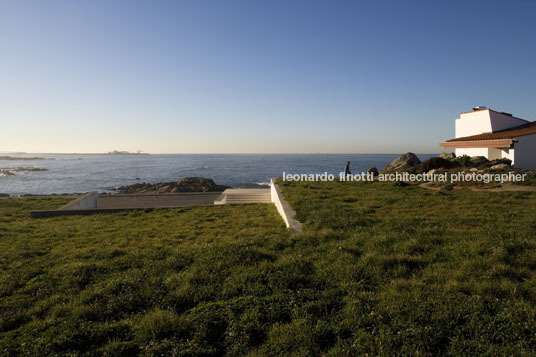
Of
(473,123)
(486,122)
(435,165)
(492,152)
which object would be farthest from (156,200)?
(473,123)

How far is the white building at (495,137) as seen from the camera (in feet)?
67.1

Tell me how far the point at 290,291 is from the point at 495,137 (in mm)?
26481

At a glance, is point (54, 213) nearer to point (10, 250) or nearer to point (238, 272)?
point (10, 250)

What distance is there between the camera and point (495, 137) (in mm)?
22875

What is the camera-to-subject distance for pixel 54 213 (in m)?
13.8

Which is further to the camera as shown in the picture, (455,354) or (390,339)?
(390,339)

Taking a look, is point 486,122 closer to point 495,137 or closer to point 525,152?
point 495,137

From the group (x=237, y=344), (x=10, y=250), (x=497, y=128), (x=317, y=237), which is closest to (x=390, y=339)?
(x=237, y=344)

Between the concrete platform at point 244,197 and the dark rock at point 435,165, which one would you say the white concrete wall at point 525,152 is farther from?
the concrete platform at point 244,197

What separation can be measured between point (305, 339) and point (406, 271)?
2.86 metres

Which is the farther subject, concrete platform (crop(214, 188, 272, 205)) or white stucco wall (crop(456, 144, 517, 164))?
Result: white stucco wall (crop(456, 144, 517, 164))

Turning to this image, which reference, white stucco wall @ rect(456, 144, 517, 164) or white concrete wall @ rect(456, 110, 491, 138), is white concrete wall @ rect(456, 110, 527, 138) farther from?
white stucco wall @ rect(456, 144, 517, 164)

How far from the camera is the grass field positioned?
345 cm

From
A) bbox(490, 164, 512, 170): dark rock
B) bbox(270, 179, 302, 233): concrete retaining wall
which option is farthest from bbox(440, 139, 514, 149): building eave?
bbox(270, 179, 302, 233): concrete retaining wall
